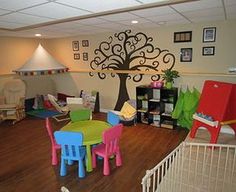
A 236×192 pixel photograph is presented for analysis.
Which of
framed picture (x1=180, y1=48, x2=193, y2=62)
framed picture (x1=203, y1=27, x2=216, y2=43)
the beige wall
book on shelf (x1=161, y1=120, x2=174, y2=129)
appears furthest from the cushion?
framed picture (x1=203, y1=27, x2=216, y2=43)

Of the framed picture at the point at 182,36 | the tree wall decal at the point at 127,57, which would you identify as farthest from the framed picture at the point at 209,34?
the tree wall decal at the point at 127,57

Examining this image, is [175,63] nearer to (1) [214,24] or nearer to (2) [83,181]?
(1) [214,24]

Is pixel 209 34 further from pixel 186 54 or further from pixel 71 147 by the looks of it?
pixel 71 147

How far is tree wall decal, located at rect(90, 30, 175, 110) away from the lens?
5379 mm

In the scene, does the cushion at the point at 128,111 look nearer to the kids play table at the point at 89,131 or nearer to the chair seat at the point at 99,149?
the kids play table at the point at 89,131

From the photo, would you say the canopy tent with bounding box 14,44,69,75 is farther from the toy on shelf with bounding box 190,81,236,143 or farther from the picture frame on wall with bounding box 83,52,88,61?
the toy on shelf with bounding box 190,81,236,143

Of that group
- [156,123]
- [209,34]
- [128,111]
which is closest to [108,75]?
[128,111]

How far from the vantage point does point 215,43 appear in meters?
4.63

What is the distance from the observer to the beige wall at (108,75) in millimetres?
4578

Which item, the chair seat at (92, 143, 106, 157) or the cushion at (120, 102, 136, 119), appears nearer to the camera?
the chair seat at (92, 143, 106, 157)

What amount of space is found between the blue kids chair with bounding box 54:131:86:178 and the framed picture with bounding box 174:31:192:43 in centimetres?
343

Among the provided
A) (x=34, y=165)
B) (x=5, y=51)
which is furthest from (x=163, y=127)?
(x=5, y=51)

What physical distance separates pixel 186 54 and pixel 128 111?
204 cm

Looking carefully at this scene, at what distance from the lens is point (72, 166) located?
349cm
